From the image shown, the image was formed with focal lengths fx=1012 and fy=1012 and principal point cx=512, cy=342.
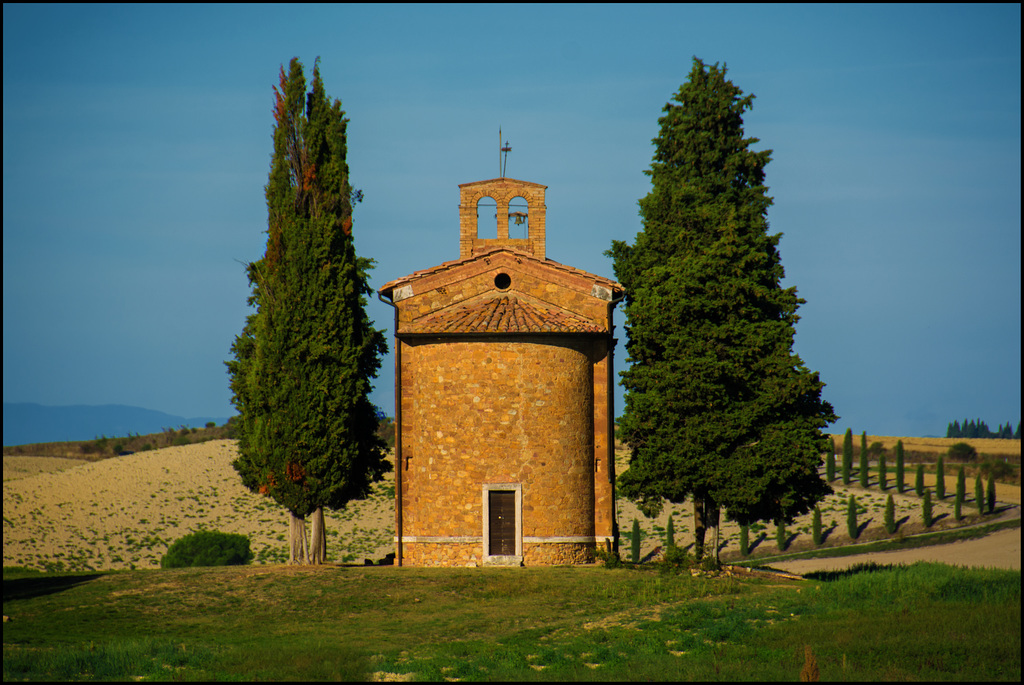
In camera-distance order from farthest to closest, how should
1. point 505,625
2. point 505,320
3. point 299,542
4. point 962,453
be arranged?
1. point 962,453
2. point 299,542
3. point 505,320
4. point 505,625

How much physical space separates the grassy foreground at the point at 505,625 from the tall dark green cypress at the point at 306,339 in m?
2.54

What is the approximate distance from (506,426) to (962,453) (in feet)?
242

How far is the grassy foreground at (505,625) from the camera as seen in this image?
17.1 metres

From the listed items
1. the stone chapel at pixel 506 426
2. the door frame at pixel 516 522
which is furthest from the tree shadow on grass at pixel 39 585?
the door frame at pixel 516 522

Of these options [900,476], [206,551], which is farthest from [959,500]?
[206,551]

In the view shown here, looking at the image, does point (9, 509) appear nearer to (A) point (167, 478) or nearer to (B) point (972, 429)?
(A) point (167, 478)

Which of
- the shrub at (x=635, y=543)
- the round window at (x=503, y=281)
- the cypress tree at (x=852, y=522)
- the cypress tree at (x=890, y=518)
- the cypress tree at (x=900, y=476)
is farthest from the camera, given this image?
the cypress tree at (x=900, y=476)

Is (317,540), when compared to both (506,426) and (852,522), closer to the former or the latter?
(506,426)

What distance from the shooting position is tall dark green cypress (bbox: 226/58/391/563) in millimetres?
27891

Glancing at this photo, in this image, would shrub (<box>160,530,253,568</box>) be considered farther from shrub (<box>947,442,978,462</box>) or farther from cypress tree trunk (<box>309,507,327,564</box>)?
shrub (<box>947,442,978,462</box>)

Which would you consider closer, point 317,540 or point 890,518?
point 317,540

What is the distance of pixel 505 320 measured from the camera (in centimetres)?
2734

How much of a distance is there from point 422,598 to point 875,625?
Answer: 9.98 metres

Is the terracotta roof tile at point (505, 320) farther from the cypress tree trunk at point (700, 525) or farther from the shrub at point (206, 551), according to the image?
the shrub at point (206, 551)
